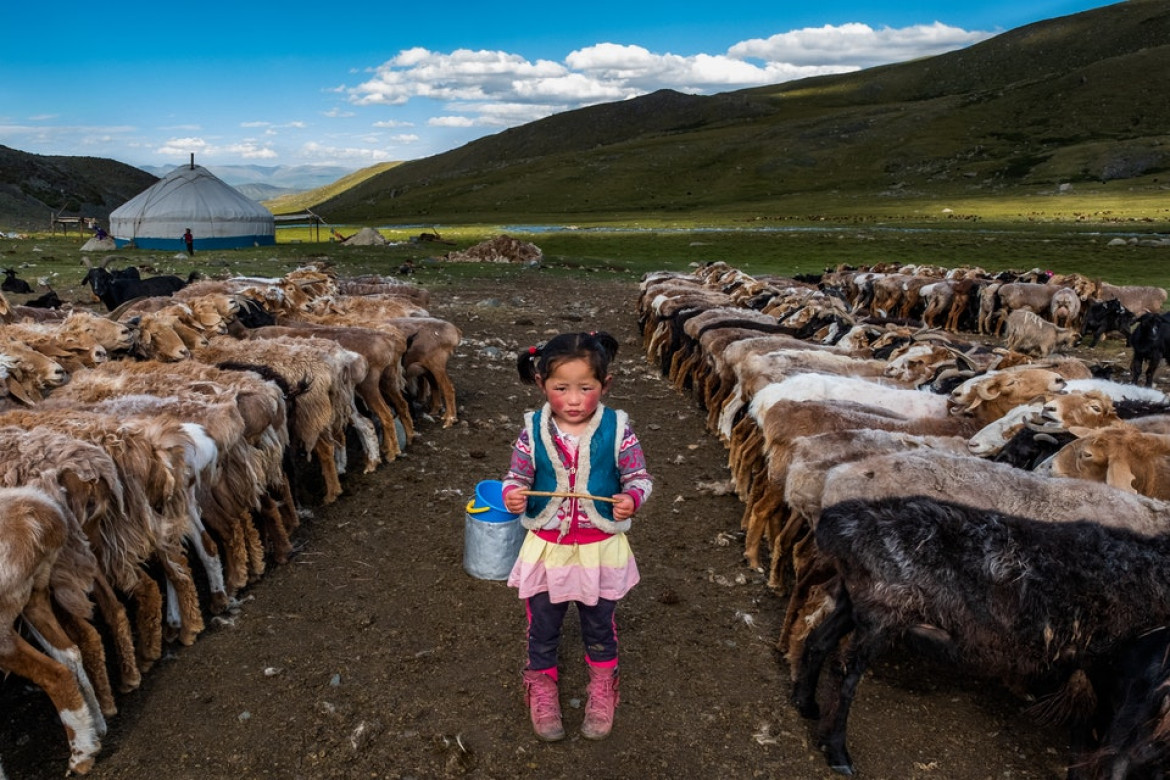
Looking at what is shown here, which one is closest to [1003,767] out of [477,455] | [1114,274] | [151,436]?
[151,436]

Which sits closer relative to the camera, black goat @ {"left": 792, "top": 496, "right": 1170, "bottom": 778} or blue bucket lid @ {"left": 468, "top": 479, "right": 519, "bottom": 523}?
black goat @ {"left": 792, "top": 496, "right": 1170, "bottom": 778}

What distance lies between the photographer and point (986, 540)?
3.86 meters

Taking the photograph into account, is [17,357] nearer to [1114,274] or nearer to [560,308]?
[560,308]

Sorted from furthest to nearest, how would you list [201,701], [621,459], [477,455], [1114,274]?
[1114,274]
[477,455]
[201,701]
[621,459]

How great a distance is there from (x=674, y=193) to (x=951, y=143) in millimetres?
37200

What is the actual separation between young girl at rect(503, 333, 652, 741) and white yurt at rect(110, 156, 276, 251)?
132ft

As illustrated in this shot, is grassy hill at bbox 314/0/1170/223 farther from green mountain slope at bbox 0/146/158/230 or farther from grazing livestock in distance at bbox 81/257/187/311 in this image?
grazing livestock in distance at bbox 81/257/187/311

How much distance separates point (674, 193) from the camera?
97.4 metres

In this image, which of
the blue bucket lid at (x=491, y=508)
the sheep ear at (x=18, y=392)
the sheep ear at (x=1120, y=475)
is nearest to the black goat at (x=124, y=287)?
the sheep ear at (x=18, y=392)

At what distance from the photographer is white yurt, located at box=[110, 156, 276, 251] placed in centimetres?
3819

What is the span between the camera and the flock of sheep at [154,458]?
383 centimetres

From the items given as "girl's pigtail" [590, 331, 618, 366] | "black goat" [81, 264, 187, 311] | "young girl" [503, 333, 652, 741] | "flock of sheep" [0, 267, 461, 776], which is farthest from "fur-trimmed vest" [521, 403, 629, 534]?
"black goat" [81, 264, 187, 311]

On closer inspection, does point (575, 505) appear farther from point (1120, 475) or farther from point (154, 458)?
point (1120, 475)

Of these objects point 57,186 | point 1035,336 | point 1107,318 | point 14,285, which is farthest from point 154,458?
point 57,186
